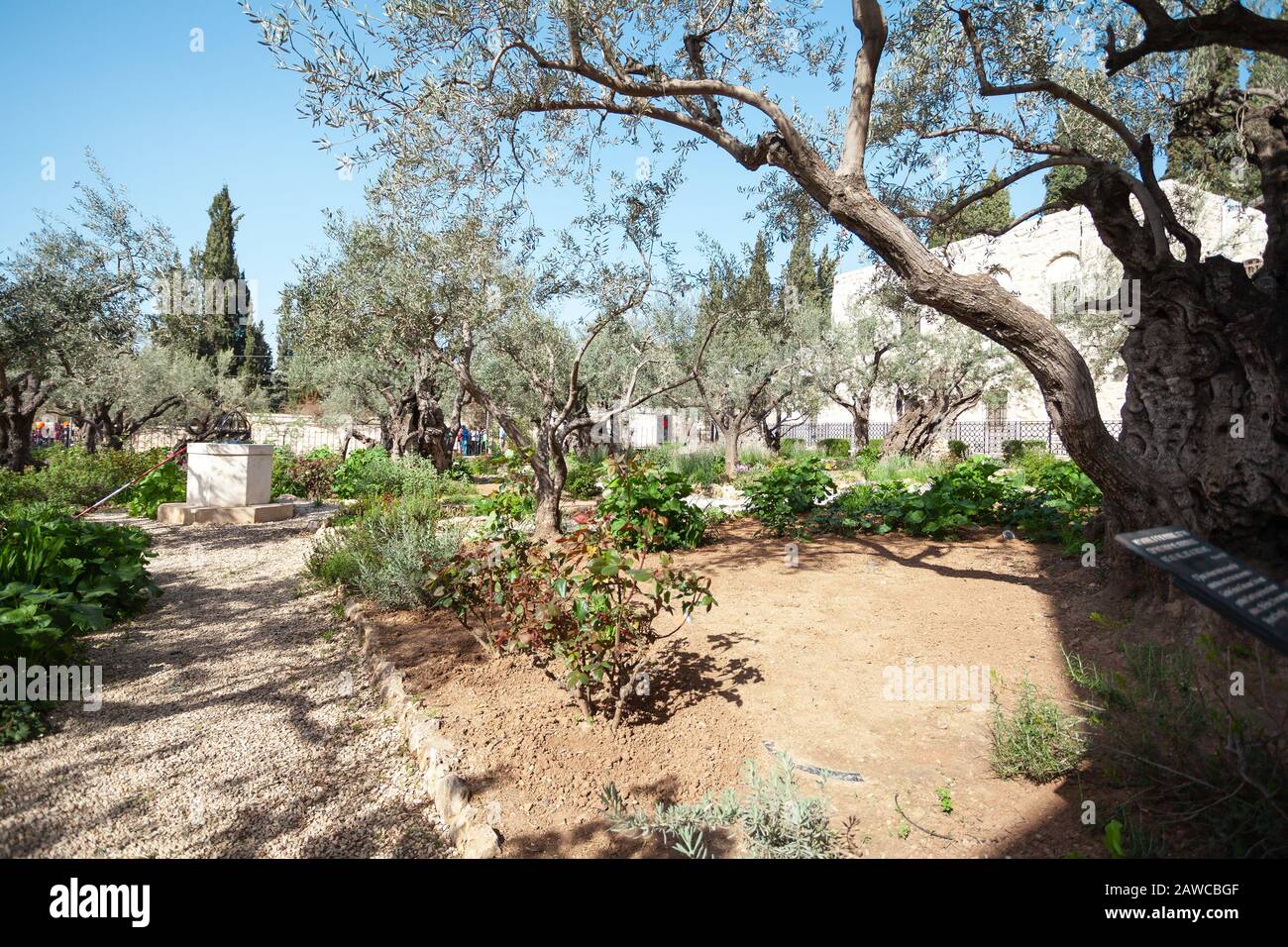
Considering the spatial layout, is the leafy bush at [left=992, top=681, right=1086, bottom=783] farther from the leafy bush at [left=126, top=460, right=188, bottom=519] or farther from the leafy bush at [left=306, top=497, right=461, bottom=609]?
the leafy bush at [left=126, top=460, right=188, bottom=519]

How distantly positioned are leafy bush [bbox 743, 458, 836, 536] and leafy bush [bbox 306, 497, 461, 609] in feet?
11.9

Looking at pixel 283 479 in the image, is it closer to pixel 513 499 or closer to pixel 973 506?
pixel 513 499

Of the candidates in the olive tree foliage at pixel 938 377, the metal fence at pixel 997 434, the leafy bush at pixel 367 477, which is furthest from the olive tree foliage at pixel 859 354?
the leafy bush at pixel 367 477

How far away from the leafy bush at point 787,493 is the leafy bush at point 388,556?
11.9ft

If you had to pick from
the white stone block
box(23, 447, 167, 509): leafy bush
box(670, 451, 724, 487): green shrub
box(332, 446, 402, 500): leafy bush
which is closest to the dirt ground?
the white stone block

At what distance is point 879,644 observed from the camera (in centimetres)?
397

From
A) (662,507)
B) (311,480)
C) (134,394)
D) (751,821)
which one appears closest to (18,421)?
(311,480)

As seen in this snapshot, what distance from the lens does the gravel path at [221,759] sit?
2576mm

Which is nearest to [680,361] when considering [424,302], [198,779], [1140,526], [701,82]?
[424,302]

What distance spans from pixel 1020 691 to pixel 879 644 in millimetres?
861

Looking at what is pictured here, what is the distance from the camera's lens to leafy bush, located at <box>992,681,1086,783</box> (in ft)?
8.29

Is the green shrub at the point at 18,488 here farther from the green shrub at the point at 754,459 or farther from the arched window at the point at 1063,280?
the arched window at the point at 1063,280
